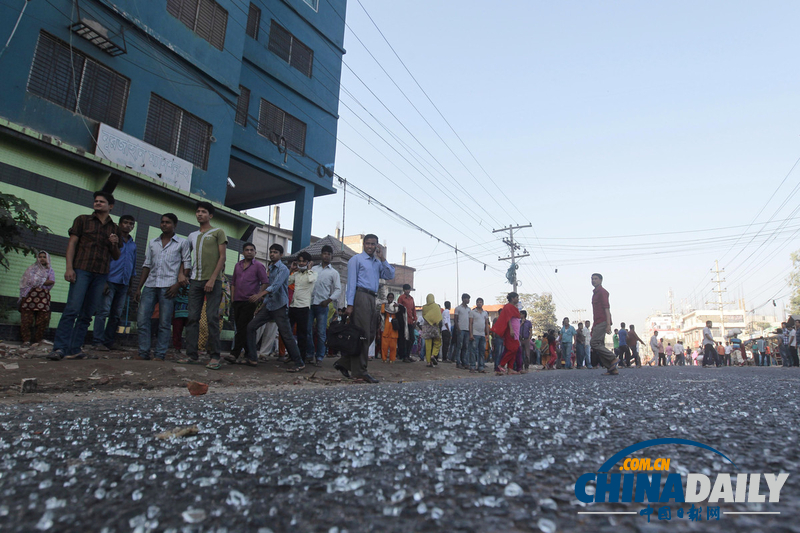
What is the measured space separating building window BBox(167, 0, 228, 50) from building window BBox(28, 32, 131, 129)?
2432 millimetres

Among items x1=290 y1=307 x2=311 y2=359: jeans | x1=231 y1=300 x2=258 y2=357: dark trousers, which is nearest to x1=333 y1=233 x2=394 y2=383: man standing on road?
x1=231 y1=300 x2=258 y2=357: dark trousers

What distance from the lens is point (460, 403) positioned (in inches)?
106

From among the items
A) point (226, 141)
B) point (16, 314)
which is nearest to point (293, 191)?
point (226, 141)

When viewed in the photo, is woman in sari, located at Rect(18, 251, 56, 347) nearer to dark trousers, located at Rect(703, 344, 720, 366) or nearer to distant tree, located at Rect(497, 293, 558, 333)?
dark trousers, located at Rect(703, 344, 720, 366)

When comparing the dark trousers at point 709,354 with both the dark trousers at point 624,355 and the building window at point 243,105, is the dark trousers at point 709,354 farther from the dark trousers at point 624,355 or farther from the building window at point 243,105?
the building window at point 243,105

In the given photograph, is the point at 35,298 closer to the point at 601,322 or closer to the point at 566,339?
the point at 601,322

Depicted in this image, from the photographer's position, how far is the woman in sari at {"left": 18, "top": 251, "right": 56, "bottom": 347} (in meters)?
6.35

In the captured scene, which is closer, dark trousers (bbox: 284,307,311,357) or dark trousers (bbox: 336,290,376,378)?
dark trousers (bbox: 336,290,376,378)

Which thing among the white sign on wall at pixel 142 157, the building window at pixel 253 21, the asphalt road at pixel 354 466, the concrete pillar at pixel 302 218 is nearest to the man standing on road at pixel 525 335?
the concrete pillar at pixel 302 218

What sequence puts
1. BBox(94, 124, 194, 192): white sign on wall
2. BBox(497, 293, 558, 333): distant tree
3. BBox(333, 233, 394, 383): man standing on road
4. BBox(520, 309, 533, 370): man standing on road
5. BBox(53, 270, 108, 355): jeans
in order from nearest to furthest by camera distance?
BBox(53, 270, 108, 355): jeans < BBox(333, 233, 394, 383): man standing on road < BBox(94, 124, 194, 192): white sign on wall < BBox(520, 309, 533, 370): man standing on road < BBox(497, 293, 558, 333): distant tree

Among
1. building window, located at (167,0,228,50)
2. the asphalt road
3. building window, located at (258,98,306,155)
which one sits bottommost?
the asphalt road

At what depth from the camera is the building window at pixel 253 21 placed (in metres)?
13.4

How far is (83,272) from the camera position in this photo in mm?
4629

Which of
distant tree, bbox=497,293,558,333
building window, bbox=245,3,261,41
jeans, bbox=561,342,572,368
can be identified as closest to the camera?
building window, bbox=245,3,261,41
